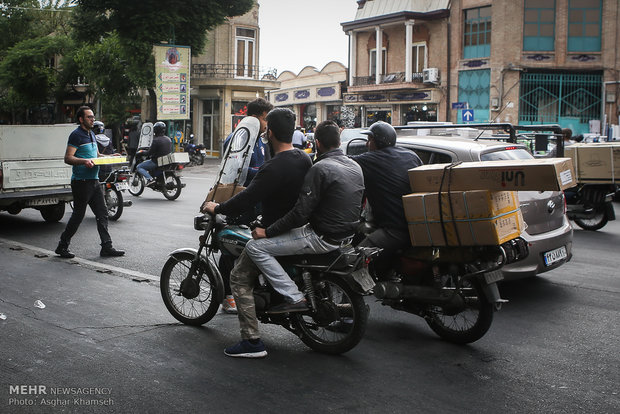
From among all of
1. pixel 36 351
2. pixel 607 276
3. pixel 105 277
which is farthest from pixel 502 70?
pixel 36 351

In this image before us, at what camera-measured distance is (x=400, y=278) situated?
5414mm

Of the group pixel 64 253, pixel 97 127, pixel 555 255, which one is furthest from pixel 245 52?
→ pixel 555 255

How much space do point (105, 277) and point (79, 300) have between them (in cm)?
112

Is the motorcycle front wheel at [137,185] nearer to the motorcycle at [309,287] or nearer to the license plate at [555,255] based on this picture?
the motorcycle at [309,287]

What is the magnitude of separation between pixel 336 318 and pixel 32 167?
7.91m

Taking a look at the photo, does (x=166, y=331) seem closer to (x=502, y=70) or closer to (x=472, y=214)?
(x=472, y=214)

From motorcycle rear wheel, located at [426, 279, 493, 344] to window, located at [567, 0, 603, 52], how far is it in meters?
31.0

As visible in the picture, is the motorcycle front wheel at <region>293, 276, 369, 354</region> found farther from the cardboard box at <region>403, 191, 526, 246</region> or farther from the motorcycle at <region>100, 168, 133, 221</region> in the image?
the motorcycle at <region>100, 168, 133, 221</region>

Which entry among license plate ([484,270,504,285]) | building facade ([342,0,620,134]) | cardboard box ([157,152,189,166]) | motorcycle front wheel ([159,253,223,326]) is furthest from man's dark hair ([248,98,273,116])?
building facade ([342,0,620,134])

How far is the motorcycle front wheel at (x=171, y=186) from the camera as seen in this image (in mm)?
16109

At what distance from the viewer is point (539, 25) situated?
33156 millimetres

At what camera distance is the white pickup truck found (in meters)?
10.5

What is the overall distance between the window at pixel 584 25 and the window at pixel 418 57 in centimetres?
853

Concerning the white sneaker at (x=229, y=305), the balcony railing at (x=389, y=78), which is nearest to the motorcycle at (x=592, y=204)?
the white sneaker at (x=229, y=305)
